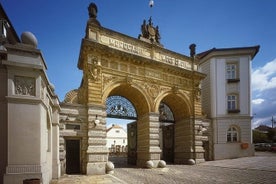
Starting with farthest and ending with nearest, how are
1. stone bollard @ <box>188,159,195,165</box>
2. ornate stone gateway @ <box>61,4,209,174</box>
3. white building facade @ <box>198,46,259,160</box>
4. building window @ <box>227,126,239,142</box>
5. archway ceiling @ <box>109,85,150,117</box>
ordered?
building window @ <box>227,126,239,142</box> < white building facade @ <box>198,46,259,160</box> < stone bollard @ <box>188,159,195,165</box> < archway ceiling @ <box>109,85,150,117</box> < ornate stone gateway @ <box>61,4,209,174</box>

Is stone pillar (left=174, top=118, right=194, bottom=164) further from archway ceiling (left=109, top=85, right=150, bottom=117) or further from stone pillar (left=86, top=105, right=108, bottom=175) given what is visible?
stone pillar (left=86, top=105, right=108, bottom=175)

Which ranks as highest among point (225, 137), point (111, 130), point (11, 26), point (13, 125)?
point (11, 26)

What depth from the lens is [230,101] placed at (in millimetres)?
21906

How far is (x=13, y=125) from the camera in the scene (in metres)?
7.35

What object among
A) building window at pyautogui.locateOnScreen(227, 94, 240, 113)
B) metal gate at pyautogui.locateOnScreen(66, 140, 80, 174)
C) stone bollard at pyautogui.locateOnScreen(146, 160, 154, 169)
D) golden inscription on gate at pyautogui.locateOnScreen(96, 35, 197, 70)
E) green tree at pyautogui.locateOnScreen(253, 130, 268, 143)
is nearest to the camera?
metal gate at pyautogui.locateOnScreen(66, 140, 80, 174)

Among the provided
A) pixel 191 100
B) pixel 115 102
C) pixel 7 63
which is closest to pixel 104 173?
pixel 115 102

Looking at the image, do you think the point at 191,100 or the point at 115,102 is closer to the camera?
the point at 115,102

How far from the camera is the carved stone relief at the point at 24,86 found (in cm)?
754

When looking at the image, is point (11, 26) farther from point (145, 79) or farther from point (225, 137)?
point (225, 137)

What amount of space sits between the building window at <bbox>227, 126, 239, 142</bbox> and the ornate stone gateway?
3704mm

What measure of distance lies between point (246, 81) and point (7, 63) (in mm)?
21351

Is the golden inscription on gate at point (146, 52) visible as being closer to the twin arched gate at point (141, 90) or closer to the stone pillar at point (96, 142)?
the twin arched gate at point (141, 90)

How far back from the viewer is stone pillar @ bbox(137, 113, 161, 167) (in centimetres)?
1588

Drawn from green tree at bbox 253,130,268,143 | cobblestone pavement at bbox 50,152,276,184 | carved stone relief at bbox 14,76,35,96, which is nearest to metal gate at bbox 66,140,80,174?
cobblestone pavement at bbox 50,152,276,184
